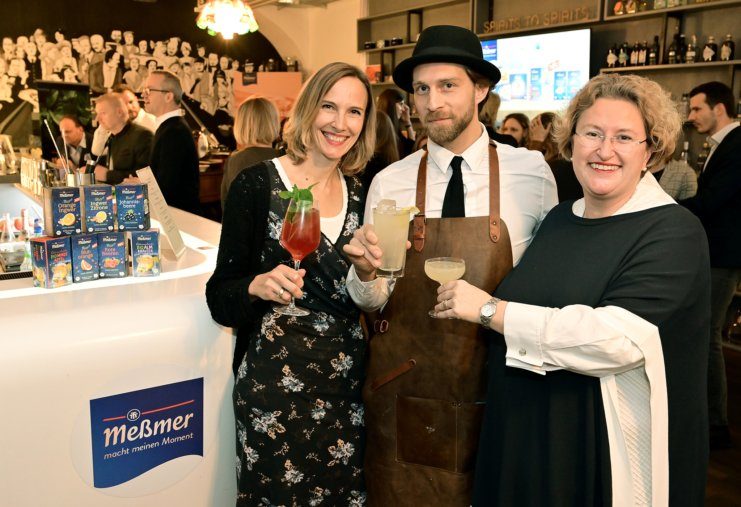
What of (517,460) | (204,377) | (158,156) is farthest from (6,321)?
(158,156)

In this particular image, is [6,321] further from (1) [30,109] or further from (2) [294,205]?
(1) [30,109]

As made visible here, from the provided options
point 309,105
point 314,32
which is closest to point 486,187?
point 309,105

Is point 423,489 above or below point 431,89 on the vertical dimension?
below

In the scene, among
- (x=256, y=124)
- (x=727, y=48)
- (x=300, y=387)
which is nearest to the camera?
(x=300, y=387)

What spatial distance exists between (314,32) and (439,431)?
9565mm

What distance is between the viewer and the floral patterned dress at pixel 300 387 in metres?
1.86

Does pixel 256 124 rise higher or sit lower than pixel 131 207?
higher

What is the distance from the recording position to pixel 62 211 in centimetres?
204

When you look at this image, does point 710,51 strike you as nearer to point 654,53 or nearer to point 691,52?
point 691,52

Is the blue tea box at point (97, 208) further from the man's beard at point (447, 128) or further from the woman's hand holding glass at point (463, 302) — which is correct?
the woman's hand holding glass at point (463, 302)

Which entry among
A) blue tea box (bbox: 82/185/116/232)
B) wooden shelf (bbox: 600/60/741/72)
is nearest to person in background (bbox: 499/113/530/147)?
wooden shelf (bbox: 600/60/741/72)

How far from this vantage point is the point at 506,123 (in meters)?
5.67

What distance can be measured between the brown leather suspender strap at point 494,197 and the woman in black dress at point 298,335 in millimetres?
410

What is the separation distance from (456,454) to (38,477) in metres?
1.13
